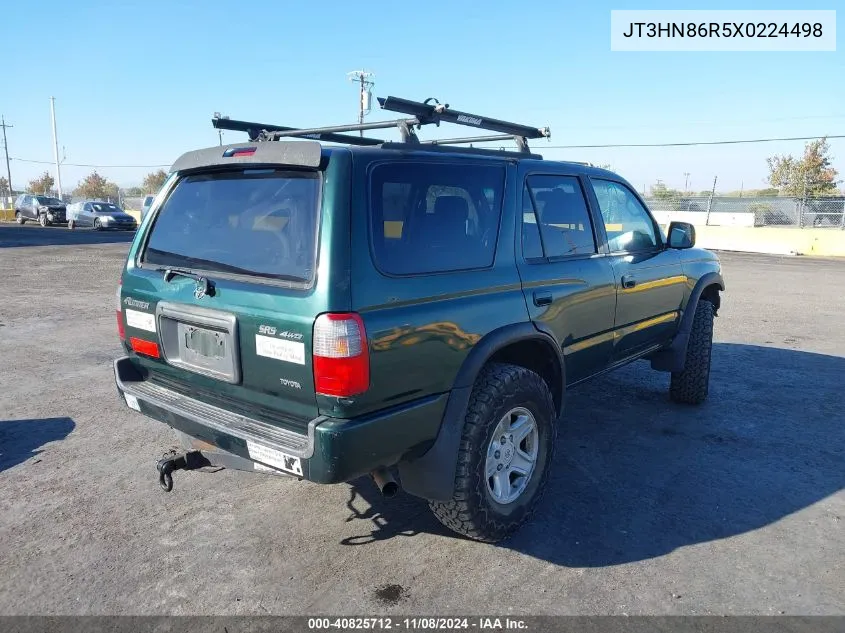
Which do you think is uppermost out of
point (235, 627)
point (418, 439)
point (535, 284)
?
point (535, 284)

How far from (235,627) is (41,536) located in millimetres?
1347

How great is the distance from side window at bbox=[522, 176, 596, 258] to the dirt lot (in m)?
1.43

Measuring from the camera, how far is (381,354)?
2445 mm

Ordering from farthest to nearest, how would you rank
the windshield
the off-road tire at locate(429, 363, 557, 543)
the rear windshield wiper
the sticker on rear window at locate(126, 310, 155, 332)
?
the windshield < the sticker on rear window at locate(126, 310, 155, 332) < the off-road tire at locate(429, 363, 557, 543) < the rear windshield wiper

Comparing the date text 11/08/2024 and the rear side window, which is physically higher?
the rear side window

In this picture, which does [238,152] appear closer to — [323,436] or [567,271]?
[323,436]

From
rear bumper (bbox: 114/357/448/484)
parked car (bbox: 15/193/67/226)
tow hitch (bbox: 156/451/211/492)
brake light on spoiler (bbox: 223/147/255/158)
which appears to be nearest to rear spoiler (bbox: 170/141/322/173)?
brake light on spoiler (bbox: 223/147/255/158)

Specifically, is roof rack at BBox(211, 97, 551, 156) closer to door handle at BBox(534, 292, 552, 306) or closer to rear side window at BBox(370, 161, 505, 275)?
rear side window at BBox(370, 161, 505, 275)

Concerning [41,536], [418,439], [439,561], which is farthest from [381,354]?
[41,536]

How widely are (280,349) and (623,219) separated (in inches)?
113

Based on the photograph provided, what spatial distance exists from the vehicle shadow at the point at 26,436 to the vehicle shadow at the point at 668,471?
2258mm

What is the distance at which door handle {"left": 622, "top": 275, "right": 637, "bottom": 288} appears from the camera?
407 centimetres

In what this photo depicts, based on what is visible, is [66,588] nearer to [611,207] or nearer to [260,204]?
[260,204]

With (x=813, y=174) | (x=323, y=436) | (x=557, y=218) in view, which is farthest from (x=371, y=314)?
(x=813, y=174)
